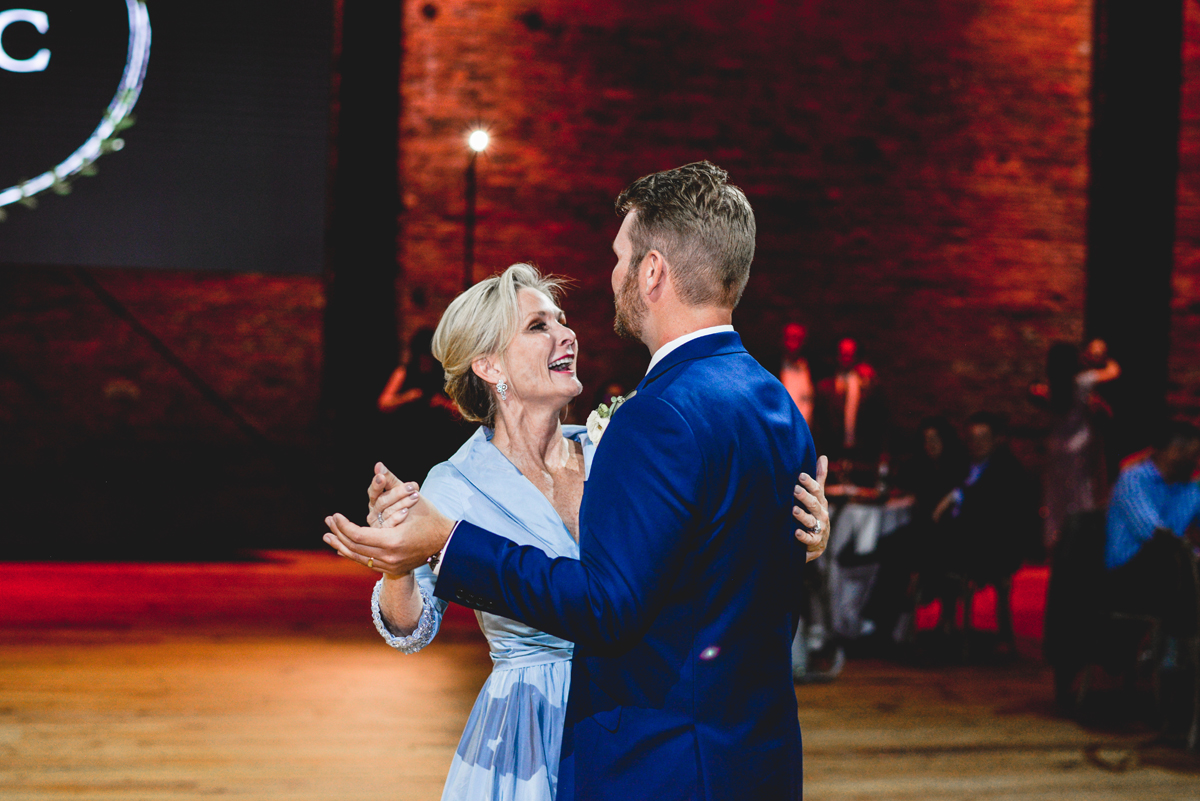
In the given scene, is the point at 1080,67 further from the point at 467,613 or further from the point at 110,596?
the point at 110,596

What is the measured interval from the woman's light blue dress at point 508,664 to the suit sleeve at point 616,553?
1.57 ft

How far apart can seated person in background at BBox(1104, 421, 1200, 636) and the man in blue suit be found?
317cm

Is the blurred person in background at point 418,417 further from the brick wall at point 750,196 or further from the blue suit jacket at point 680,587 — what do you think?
the blue suit jacket at point 680,587

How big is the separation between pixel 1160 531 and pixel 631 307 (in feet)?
11.0

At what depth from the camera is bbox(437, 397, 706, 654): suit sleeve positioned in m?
1.08

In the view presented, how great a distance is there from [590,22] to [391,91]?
1.65 m

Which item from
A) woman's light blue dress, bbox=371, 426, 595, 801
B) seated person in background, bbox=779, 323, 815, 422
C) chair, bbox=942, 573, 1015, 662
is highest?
woman's light blue dress, bbox=371, 426, 595, 801

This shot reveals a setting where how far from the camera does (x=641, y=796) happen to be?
3.90 feet

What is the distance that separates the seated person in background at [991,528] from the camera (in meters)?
5.29

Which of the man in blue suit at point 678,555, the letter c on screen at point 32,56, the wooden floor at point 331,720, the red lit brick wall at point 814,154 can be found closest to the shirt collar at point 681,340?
the man in blue suit at point 678,555

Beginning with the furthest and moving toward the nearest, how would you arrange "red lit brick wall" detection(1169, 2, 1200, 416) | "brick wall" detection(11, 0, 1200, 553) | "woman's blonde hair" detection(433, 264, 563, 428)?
"red lit brick wall" detection(1169, 2, 1200, 416), "brick wall" detection(11, 0, 1200, 553), "woman's blonde hair" detection(433, 264, 563, 428)

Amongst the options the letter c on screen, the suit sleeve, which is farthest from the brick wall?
the suit sleeve

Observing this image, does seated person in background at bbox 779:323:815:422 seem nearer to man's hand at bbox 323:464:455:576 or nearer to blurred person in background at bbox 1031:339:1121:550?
blurred person in background at bbox 1031:339:1121:550

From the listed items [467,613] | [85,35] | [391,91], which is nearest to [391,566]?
[467,613]
